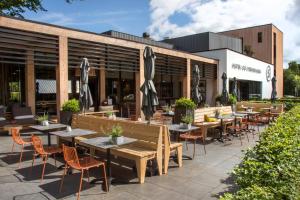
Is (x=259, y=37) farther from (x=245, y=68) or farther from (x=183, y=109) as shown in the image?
(x=183, y=109)

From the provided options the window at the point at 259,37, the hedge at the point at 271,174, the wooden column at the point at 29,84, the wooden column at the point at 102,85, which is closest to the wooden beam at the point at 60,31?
the wooden column at the point at 29,84

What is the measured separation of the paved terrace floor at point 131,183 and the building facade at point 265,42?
3806 centimetres

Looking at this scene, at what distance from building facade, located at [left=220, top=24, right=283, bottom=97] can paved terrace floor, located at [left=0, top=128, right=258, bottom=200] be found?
125ft

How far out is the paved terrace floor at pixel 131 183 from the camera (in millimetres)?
4500

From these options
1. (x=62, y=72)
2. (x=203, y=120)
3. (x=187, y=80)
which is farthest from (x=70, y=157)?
(x=187, y=80)

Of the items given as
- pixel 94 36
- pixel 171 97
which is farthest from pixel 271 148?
pixel 171 97

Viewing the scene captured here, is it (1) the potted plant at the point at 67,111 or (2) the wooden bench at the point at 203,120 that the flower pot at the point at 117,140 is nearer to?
(2) the wooden bench at the point at 203,120

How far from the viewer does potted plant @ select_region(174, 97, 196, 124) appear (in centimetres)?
1048

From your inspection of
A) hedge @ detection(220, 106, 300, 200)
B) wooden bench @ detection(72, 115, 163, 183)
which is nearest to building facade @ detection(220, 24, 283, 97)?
wooden bench @ detection(72, 115, 163, 183)

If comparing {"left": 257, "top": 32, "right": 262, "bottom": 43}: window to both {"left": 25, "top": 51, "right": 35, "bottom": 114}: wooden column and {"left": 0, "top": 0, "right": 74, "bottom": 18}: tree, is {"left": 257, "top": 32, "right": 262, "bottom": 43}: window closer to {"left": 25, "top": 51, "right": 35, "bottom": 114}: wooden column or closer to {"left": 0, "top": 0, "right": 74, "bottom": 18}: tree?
{"left": 0, "top": 0, "right": 74, "bottom": 18}: tree

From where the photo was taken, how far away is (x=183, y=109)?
34.7 ft

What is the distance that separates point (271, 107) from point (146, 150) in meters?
12.3

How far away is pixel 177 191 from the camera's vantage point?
4695mm

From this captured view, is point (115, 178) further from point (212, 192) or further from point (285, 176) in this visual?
point (285, 176)
